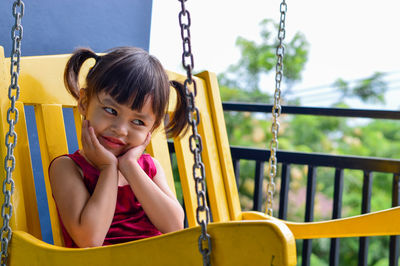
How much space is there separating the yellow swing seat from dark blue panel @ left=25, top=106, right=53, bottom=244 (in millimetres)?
282

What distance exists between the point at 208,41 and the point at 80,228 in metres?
9.33

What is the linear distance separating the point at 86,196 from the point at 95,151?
0.10 meters

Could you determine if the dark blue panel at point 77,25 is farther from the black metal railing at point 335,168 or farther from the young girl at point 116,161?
the black metal railing at point 335,168

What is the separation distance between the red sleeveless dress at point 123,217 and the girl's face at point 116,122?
7 cm

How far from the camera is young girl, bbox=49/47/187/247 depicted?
89 centimetres

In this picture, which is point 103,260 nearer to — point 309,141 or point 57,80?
point 57,80

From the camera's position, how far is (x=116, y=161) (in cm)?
96

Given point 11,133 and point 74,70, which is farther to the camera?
point 74,70

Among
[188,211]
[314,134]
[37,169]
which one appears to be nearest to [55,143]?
[37,169]

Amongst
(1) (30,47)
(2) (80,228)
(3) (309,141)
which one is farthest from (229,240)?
(3) (309,141)

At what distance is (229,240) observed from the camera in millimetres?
583

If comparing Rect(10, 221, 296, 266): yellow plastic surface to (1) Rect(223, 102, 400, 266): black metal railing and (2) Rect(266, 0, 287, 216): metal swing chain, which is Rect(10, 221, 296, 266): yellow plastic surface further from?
(1) Rect(223, 102, 400, 266): black metal railing

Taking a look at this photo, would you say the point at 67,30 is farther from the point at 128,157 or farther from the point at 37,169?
the point at 128,157

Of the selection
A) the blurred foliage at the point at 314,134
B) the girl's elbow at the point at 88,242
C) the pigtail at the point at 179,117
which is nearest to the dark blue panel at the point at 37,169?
the pigtail at the point at 179,117
